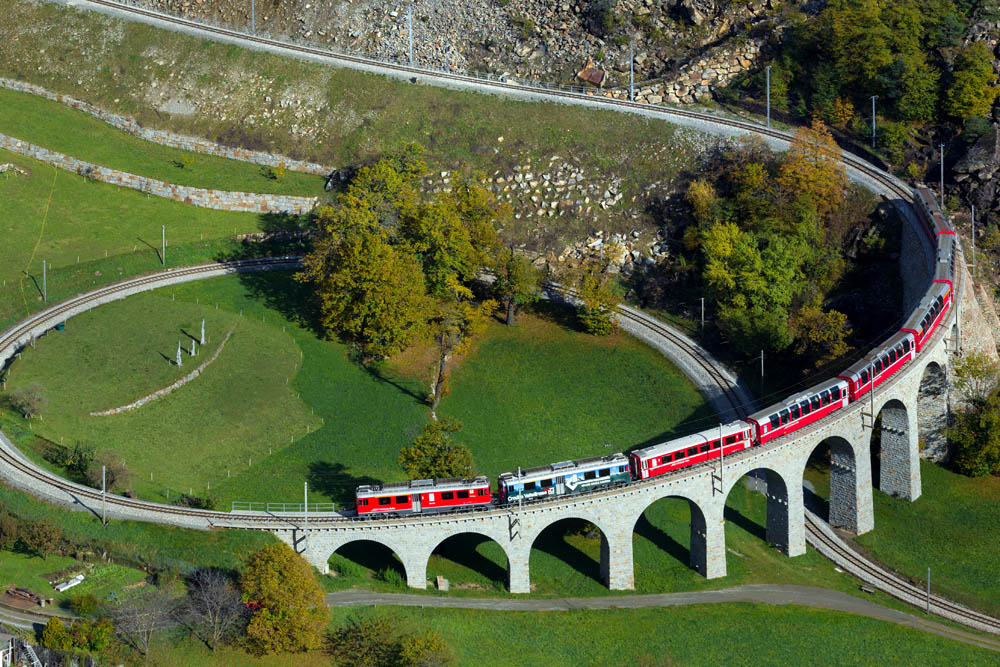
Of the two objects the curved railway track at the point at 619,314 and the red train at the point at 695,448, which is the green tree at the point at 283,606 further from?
the red train at the point at 695,448

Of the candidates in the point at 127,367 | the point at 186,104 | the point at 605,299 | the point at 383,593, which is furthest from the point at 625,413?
the point at 186,104

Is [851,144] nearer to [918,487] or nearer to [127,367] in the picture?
[918,487]

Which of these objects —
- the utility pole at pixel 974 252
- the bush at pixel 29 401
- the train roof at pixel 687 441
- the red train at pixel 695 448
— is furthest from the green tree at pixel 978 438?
the bush at pixel 29 401

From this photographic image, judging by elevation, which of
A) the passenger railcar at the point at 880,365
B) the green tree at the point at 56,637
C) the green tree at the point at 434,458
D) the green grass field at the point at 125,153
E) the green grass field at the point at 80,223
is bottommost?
the green tree at the point at 56,637

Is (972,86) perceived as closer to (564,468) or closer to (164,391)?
(564,468)

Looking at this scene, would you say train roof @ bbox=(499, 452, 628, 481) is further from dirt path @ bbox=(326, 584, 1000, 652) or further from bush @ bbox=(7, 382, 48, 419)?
bush @ bbox=(7, 382, 48, 419)

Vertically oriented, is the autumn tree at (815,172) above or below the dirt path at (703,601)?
above

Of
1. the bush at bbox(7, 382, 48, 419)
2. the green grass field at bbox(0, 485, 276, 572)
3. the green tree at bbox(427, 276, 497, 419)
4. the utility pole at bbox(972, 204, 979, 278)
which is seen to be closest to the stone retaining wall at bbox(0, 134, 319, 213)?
the green tree at bbox(427, 276, 497, 419)
